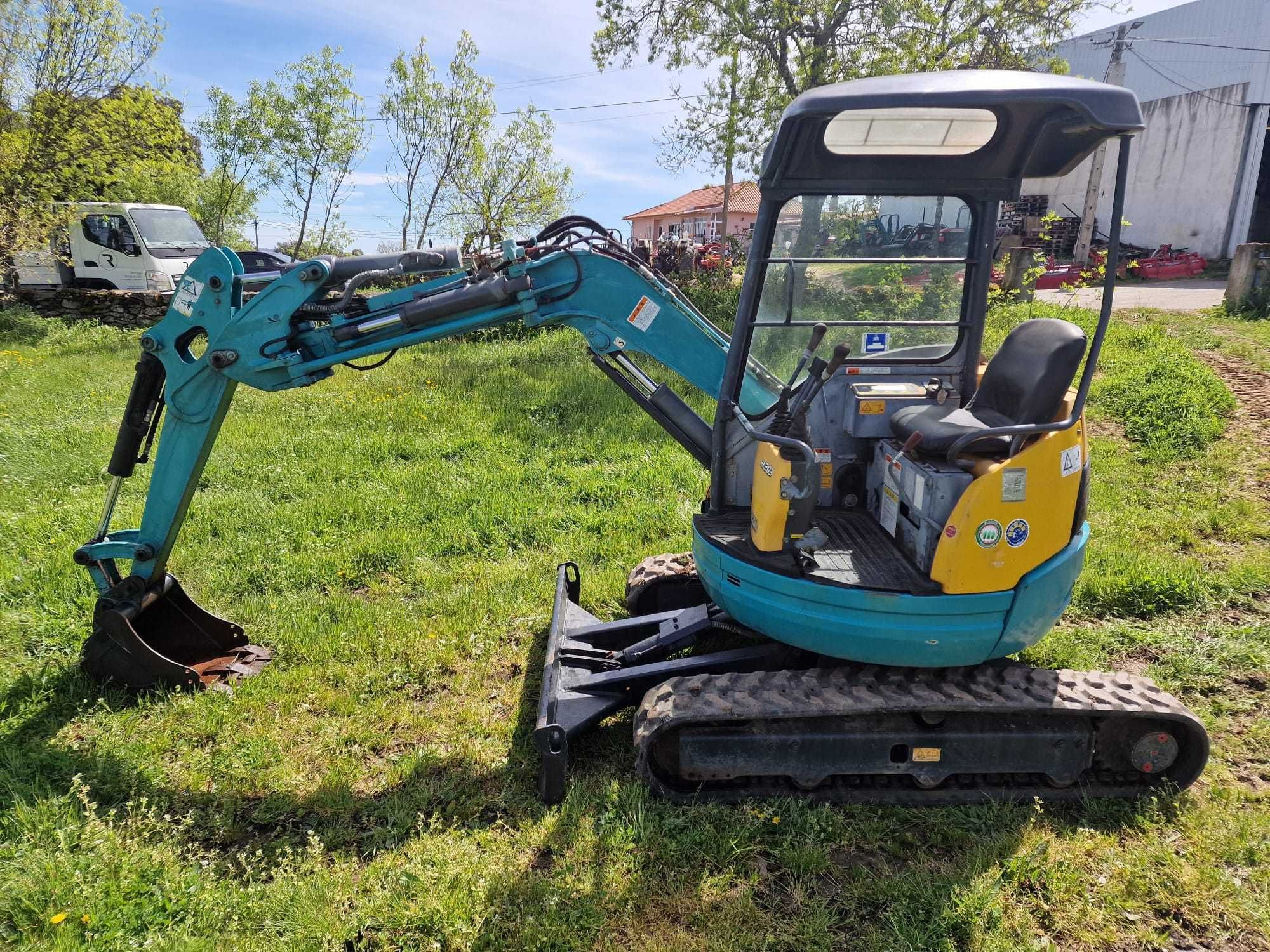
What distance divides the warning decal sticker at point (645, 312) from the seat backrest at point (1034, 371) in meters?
1.52

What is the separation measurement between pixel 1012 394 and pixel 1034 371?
6.7 inches

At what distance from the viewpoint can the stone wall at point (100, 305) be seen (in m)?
15.6

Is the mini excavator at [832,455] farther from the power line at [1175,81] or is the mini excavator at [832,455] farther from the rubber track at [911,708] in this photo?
the power line at [1175,81]

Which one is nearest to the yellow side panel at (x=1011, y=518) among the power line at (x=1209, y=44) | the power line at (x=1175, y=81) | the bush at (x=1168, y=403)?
the bush at (x=1168, y=403)

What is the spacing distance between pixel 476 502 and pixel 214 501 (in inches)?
83.8

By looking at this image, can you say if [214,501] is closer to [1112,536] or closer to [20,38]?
[1112,536]

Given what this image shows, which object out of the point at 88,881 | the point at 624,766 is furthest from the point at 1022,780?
the point at 88,881

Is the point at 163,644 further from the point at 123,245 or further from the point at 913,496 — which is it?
the point at 123,245

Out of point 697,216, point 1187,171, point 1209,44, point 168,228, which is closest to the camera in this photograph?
point 168,228

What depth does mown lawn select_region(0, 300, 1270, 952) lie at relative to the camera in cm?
273

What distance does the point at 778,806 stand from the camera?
3.21m

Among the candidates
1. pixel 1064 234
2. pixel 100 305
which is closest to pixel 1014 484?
pixel 100 305

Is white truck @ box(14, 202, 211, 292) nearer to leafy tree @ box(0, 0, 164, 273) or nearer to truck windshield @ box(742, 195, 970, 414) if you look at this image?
leafy tree @ box(0, 0, 164, 273)

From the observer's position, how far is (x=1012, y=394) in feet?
10.7
